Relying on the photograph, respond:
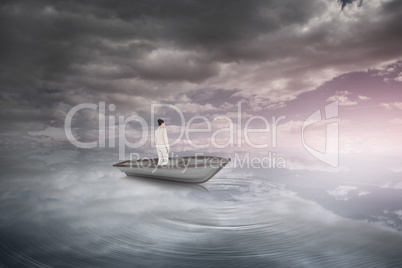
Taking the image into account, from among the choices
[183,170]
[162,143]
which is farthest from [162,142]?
[183,170]

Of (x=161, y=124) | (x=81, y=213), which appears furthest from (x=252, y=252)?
(x=161, y=124)

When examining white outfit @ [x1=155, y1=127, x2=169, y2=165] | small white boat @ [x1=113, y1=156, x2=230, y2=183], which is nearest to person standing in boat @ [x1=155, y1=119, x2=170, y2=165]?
white outfit @ [x1=155, y1=127, x2=169, y2=165]

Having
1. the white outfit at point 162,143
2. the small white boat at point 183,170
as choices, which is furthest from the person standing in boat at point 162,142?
the small white boat at point 183,170

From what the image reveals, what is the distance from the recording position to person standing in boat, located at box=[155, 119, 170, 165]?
52.6ft

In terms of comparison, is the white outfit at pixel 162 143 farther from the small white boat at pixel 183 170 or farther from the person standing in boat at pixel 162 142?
the small white boat at pixel 183 170

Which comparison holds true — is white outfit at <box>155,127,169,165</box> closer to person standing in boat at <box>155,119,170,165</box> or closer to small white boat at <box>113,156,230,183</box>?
person standing in boat at <box>155,119,170,165</box>

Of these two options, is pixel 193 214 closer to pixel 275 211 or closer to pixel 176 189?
pixel 275 211

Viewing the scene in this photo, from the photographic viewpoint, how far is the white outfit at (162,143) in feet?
53.0

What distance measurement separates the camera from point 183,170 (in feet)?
50.1

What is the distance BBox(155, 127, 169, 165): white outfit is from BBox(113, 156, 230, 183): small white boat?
0.72 m

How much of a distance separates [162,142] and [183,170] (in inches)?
106

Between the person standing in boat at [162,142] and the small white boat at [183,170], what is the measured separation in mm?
754

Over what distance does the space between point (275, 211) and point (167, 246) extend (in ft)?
20.4

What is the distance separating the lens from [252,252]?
260 inches
